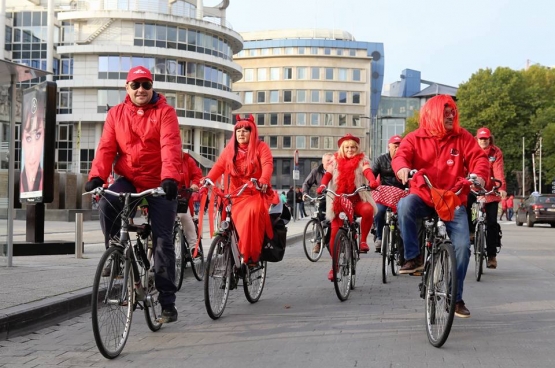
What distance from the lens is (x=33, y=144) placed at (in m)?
11.4

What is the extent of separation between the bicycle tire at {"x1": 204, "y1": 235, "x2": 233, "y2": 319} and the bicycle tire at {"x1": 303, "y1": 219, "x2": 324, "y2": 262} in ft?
21.7

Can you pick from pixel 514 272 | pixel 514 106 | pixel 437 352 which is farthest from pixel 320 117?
pixel 437 352

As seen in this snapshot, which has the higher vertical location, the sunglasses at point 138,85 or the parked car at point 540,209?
the sunglasses at point 138,85

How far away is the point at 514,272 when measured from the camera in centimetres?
1156

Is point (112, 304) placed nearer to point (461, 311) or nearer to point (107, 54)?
point (461, 311)

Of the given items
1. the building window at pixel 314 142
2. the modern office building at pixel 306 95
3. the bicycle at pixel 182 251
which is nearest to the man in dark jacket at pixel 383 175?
the bicycle at pixel 182 251

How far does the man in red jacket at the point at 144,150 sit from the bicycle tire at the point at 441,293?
2.07m

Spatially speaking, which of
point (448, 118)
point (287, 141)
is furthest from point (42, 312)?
point (287, 141)

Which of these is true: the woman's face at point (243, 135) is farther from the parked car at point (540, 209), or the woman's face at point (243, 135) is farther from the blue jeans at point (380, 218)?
the parked car at point (540, 209)

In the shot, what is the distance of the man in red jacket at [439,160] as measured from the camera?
6227 millimetres

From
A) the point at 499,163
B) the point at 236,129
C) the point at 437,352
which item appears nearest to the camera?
the point at 437,352

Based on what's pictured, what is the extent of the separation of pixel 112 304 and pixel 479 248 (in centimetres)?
656

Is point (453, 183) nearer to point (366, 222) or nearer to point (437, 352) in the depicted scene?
point (437, 352)

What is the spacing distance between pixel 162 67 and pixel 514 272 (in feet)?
174
